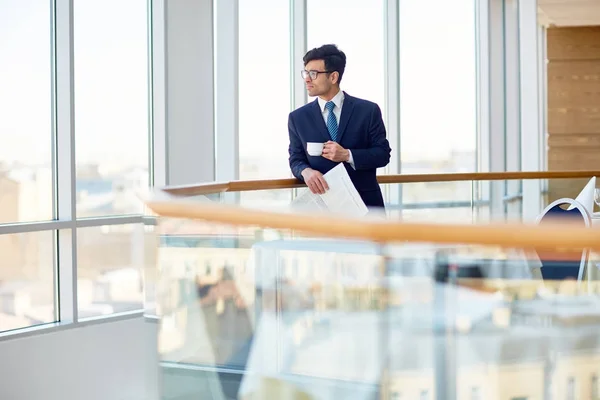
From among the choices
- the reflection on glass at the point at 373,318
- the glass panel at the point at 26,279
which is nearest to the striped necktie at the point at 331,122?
the reflection on glass at the point at 373,318

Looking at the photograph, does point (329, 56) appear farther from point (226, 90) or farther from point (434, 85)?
point (434, 85)

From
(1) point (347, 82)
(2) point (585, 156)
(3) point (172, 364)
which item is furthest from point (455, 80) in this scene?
(3) point (172, 364)

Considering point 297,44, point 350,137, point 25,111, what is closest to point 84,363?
point 25,111

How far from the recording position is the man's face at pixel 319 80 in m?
4.67

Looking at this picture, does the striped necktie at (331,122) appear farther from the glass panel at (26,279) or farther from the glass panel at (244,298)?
the glass panel at (26,279)

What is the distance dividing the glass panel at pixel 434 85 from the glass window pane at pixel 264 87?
1721mm

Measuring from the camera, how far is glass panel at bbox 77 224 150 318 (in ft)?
21.0

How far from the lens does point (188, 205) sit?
268 cm

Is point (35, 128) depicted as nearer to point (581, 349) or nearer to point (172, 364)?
point (172, 364)

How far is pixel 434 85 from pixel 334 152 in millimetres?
4999

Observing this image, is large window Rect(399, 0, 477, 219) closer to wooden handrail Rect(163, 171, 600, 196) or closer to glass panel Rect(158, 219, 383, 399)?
wooden handrail Rect(163, 171, 600, 196)

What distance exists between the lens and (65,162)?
6.23 meters

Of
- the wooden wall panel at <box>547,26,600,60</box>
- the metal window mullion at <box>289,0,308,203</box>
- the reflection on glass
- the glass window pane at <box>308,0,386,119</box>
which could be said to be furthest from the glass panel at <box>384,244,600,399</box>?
the wooden wall panel at <box>547,26,600,60</box>

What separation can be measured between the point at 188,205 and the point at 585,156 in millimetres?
9651
